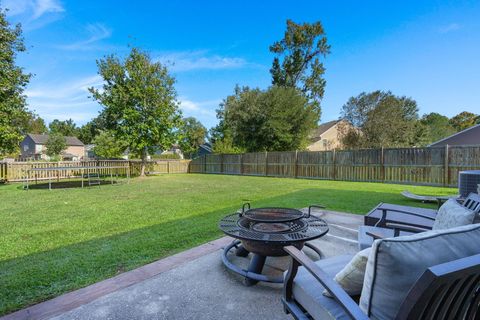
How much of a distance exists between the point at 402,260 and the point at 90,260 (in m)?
3.32

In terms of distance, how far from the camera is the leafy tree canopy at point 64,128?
188 ft

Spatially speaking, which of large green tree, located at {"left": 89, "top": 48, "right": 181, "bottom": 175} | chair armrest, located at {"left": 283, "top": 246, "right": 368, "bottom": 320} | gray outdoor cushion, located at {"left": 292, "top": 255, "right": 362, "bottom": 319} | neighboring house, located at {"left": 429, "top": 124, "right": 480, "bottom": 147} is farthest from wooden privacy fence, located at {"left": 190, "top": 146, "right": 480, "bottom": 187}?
chair armrest, located at {"left": 283, "top": 246, "right": 368, "bottom": 320}

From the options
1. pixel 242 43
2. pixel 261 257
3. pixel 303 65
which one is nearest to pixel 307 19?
pixel 303 65

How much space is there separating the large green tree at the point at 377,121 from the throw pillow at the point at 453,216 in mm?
22450

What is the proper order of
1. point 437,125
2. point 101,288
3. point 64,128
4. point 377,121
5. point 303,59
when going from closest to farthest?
point 101,288 → point 377,121 → point 303,59 → point 437,125 → point 64,128

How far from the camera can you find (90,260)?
121 inches

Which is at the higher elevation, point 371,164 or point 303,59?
point 303,59

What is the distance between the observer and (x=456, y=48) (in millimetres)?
10250

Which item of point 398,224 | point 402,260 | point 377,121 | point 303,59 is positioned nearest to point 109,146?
point 303,59

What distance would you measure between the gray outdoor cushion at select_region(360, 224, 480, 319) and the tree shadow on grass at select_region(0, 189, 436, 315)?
262 cm

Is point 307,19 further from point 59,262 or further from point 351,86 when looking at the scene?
point 59,262

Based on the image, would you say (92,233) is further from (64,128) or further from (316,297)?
(64,128)

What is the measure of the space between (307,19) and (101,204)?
2281 cm

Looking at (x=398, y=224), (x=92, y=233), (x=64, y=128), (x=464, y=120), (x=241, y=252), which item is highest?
(x=64, y=128)
